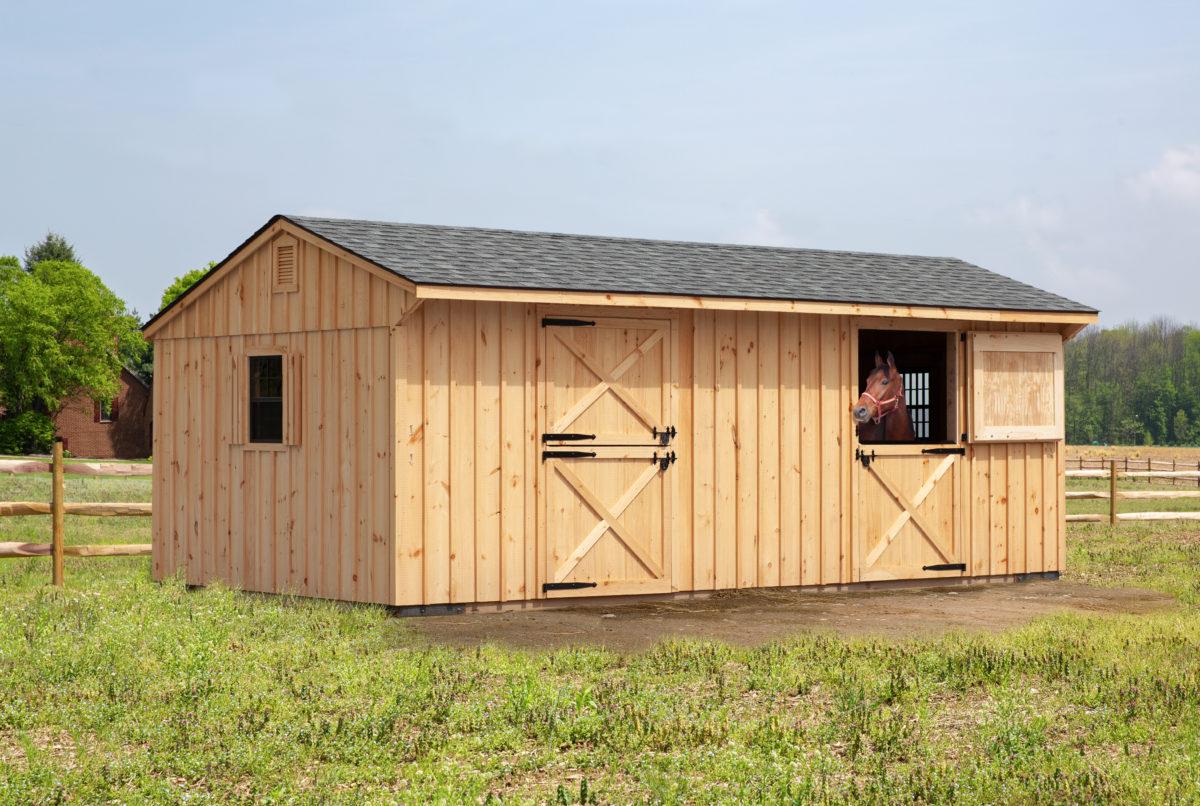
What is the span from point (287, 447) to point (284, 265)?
5.86ft

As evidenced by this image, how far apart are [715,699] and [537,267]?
5.60 meters

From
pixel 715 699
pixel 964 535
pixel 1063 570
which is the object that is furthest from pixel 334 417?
pixel 1063 570

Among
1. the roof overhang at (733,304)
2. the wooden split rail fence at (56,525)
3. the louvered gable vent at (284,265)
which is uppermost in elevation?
the louvered gable vent at (284,265)

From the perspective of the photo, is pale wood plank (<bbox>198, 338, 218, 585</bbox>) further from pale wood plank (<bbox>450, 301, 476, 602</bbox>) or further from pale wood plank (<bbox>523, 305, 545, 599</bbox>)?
pale wood plank (<bbox>523, 305, 545, 599</bbox>)

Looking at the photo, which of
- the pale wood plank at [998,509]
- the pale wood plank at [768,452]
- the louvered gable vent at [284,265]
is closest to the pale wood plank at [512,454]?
the louvered gable vent at [284,265]

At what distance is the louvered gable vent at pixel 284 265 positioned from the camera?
11836 mm

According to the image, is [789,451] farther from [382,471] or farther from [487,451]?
[382,471]

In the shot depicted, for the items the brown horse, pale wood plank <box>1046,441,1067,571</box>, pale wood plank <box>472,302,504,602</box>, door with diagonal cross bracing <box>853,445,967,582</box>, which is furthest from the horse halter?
pale wood plank <box>472,302,504,602</box>

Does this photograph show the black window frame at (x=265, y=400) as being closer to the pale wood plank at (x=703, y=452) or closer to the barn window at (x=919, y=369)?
the pale wood plank at (x=703, y=452)

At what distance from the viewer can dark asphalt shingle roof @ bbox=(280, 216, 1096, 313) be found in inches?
444

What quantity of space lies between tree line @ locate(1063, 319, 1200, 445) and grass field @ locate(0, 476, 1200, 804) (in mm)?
104185

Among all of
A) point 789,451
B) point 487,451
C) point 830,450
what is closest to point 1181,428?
point 830,450

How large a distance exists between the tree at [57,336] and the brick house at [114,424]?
3.14ft

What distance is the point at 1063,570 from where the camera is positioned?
14.1 m
